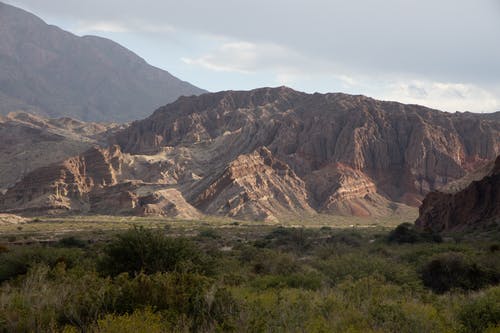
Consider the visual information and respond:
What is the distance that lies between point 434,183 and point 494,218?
73339mm

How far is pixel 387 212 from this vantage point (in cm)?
11194

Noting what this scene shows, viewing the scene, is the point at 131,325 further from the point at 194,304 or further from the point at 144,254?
the point at 144,254

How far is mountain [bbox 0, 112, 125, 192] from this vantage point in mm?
134625

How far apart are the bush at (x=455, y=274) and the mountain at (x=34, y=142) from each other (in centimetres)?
11216

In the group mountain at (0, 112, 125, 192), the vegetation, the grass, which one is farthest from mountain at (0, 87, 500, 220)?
the vegetation

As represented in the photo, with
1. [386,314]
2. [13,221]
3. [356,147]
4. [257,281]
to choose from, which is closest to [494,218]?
[257,281]

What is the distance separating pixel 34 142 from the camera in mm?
153375

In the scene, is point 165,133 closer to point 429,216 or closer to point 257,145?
point 257,145

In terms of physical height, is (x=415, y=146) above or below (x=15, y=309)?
above

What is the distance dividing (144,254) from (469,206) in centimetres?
4999

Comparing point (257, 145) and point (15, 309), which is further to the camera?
point (257, 145)

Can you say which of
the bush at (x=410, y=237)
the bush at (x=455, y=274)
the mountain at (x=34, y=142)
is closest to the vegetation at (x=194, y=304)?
the bush at (x=455, y=274)

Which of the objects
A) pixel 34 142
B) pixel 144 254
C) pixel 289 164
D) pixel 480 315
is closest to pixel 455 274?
pixel 480 315

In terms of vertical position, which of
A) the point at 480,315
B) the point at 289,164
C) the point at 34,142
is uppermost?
the point at 34,142
